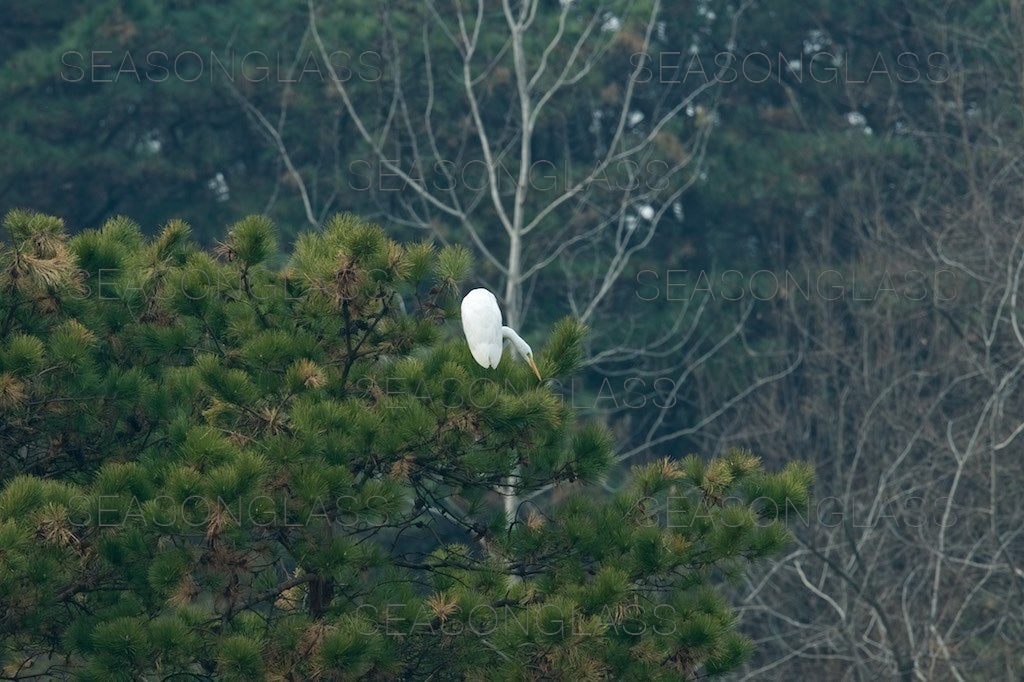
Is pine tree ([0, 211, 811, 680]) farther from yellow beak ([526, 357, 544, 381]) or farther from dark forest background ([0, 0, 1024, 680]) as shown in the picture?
dark forest background ([0, 0, 1024, 680])

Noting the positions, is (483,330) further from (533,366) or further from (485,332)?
(533,366)

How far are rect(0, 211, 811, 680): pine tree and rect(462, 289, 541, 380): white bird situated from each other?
0.14 ft

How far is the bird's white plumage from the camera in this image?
4.81 m

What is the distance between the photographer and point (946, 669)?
387 inches

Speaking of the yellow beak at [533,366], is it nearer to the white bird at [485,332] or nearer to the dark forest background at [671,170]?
the white bird at [485,332]

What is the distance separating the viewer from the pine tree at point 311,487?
455 cm

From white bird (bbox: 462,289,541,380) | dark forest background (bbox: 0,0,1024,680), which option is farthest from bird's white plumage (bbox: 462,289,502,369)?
dark forest background (bbox: 0,0,1024,680)

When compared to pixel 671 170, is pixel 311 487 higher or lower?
higher

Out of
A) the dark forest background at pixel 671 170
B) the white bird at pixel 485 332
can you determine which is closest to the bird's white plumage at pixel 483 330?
the white bird at pixel 485 332

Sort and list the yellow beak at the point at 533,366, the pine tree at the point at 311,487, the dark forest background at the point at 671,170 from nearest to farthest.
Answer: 1. the pine tree at the point at 311,487
2. the yellow beak at the point at 533,366
3. the dark forest background at the point at 671,170

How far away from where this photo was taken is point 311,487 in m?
4.52

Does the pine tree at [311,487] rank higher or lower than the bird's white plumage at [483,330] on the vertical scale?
lower

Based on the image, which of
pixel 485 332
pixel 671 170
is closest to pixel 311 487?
pixel 485 332

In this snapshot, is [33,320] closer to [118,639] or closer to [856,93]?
[118,639]
